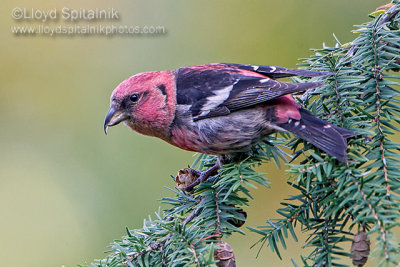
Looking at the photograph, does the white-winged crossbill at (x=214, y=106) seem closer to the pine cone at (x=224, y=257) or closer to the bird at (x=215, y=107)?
the bird at (x=215, y=107)

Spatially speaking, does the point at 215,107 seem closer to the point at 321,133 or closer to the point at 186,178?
the point at 186,178

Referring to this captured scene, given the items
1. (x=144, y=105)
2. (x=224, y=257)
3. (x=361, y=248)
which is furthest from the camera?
(x=144, y=105)

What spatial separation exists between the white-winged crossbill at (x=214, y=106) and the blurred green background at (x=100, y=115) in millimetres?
939

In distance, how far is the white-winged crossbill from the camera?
88.0 inches

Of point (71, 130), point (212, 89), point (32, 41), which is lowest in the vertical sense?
point (212, 89)

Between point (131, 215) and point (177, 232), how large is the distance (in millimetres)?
1782

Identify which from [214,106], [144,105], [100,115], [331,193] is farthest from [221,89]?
[100,115]

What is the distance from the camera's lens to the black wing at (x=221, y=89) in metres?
2.33

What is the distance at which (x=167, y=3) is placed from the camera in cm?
414

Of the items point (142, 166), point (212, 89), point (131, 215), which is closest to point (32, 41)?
point (142, 166)

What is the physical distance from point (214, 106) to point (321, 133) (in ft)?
2.36

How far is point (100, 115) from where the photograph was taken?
3.80 metres

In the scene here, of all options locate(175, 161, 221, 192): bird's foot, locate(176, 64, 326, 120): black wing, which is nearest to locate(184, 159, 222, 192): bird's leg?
locate(175, 161, 221, 192): bird's foot

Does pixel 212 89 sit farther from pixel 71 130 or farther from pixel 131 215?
pixel 71 130
